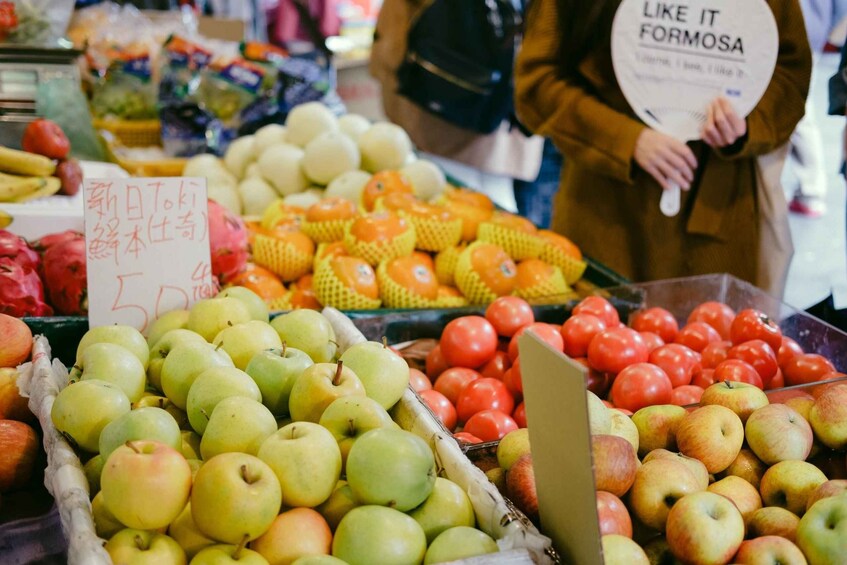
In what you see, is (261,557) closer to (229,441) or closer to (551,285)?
(229,441)

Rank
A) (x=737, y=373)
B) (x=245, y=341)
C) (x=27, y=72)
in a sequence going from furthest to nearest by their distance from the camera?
(x=27, y=72) < (x=737, y=373) < (x=245, y=341)

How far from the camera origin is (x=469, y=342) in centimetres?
190

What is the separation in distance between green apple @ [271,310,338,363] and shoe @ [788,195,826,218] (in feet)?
19.1

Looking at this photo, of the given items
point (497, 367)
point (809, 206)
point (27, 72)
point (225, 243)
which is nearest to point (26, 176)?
point (225, 243)

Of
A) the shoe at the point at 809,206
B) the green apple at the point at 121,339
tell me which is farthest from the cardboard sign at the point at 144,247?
the shoe at the point at 809,206

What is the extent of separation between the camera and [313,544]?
1053 mm

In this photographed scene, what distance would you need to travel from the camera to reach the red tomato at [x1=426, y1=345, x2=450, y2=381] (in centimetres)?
200

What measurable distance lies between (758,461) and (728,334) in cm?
75

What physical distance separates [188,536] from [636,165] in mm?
1908

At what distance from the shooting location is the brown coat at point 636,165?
7.88 ft

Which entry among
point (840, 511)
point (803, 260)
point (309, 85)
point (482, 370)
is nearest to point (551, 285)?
point (482, 370)

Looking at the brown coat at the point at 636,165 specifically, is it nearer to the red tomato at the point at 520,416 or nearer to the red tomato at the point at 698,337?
the red tomato at the point at 698,337

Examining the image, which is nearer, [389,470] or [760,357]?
[389,470]

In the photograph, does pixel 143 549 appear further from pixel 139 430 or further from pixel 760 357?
pixel 760 357
